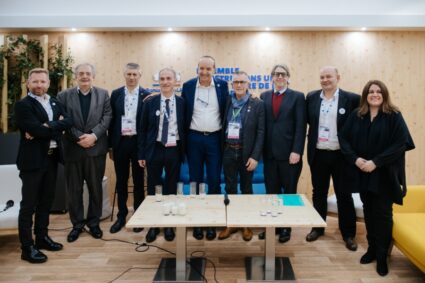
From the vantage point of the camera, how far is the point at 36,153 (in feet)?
10.1

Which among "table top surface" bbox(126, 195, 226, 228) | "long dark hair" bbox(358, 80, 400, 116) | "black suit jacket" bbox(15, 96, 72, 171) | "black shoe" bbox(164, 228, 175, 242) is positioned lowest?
"black shoe" bbox(164, 228, 175, 242)

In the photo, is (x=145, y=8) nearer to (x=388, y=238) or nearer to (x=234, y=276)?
(x=234, y=276)

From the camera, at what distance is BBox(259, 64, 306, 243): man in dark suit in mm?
3412

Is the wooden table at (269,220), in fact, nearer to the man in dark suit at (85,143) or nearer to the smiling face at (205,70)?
the smiling face at (205,70)

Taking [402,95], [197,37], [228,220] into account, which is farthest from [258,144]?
[402,95]

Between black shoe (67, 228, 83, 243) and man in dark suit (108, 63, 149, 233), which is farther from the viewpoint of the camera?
man in dark suit (108, 63, 149, 233)

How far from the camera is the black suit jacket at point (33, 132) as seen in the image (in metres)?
3.02

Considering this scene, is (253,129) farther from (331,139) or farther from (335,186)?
(335,186)

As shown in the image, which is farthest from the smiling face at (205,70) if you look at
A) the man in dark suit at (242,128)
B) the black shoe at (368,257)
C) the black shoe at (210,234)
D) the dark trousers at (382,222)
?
the black shoe at (368,257)

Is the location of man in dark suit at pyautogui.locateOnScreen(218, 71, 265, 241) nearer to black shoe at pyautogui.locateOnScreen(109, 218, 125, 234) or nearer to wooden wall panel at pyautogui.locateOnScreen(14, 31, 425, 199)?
black shoe at pyautogui.locateOnScreen(109, 218, 125, 234)

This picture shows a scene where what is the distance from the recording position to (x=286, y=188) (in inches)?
138

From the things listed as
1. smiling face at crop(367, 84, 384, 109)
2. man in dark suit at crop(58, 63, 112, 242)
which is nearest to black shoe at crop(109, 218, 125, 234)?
man in dark suit at crop(58, 63, 112, 242)

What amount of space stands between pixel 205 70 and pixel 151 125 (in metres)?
0.76

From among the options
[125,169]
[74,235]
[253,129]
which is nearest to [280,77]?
[253,129]
